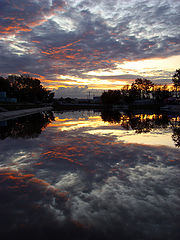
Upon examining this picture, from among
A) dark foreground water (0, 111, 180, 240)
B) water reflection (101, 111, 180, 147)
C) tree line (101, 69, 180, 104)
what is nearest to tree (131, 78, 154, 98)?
tree line (101, 69, 180, 104)

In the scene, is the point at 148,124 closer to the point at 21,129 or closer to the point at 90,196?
the point at 21,129

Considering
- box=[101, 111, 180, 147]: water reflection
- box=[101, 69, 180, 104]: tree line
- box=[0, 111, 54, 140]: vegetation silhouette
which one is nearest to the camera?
box=[0, 111, 54, 140]: vegetation silhouette

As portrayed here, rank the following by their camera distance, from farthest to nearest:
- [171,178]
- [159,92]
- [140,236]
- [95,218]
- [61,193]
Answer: [159,92]
[171,178]
[61,193]
[95,218]
[140,236]

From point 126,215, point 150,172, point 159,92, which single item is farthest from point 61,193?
point 159,92

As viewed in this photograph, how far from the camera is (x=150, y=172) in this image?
5.68 meters

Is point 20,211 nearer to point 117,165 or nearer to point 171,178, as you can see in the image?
point 117,165

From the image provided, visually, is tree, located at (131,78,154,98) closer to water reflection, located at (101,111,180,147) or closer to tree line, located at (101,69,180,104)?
tree line, located at (101,69,180,104)

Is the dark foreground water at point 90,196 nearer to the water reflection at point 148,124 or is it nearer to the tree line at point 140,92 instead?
the water reflection at point 148,124

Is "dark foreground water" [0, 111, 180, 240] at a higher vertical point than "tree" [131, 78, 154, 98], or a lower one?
lower

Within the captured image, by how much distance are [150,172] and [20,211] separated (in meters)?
4.12

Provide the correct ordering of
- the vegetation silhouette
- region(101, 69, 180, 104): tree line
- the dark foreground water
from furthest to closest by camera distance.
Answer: region(101, 69, 180, 104): tree line
the vegetation silhouette
the dark foreground water

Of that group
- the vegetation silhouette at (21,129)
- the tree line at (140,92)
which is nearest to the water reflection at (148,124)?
the vegetation silhouette at (21,129)

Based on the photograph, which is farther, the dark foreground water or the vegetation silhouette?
the vegetation silhouette

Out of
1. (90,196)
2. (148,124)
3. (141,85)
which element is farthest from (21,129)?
(141,85)
